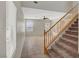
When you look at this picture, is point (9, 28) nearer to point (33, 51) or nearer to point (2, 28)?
point (2, 28)

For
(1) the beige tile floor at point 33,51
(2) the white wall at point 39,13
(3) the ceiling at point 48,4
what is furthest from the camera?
(2) the white wall at point 39,13

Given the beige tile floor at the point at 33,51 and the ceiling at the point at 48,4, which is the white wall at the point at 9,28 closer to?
the beige tile floor at the point at 33,51

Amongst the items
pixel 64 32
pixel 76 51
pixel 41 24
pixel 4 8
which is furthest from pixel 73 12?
pixel 41 24

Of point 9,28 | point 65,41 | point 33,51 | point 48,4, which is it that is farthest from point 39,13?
point 9,28

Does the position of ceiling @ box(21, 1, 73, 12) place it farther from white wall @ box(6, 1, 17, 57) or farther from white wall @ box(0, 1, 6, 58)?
white wall @ box(0, 1, 6, 58)

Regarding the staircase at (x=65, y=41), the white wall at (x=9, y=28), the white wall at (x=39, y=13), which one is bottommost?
the staircase at (x=65, y=41)

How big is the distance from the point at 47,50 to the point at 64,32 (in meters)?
Result: 1.43

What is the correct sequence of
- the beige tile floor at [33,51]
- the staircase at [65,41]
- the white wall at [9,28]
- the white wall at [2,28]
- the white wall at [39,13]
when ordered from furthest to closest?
1. the white wall at [39,13]
2. the beige tile floor at [33,51]
3. the staircase at [65,41]
4. the white wall at [9,28]
5. the white wall at [2,28]

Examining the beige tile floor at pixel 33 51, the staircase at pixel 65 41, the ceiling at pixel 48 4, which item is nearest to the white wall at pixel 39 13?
the ceiling at pixel 48 4

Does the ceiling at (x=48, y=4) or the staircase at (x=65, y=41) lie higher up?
the ceiling at (x=48, y=4)

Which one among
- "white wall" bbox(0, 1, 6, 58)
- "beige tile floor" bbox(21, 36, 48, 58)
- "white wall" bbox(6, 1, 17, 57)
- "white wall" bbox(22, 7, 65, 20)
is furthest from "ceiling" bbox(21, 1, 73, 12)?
"white wall" bbox(0, 1, 6, 58)

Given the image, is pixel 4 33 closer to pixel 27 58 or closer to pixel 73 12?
pixel 27 58

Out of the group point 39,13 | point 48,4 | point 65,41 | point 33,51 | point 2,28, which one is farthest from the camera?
point 39,13

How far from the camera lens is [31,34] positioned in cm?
1616
